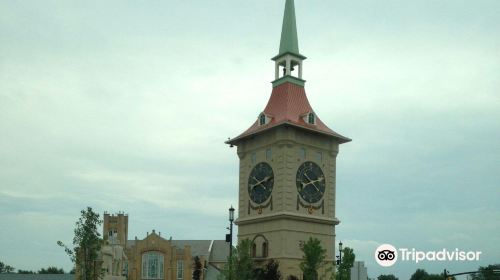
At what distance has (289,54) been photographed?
60875mm

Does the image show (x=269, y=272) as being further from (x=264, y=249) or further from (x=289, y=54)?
(x=289, y=54)

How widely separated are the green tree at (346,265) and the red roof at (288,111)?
11.6 meters

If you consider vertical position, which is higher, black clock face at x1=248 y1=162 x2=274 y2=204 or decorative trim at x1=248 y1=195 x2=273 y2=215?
black clock face at x1=248 y1=162 x2=274 y2=204

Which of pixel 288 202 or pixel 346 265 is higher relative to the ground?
pixel 288 202

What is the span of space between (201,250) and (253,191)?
156 feet

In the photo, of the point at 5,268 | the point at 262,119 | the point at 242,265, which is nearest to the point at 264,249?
the point at 242,265

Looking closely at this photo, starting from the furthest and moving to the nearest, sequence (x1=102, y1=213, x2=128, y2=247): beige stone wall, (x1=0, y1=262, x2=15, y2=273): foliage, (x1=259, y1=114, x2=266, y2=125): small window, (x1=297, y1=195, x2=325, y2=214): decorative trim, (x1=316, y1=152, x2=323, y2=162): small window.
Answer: (x1=0, y1=262, x2=15, y2=273): foliage
(x1=102, y1=213, x2=128, y2=247): beige stone wall
(x1=259, y1=114, x2=266, y2=125): small window
(x1=316, y1=152, x2=323, y2=162): small window
(x1=297, y1=195, x2=325, y2=214): decorative trim

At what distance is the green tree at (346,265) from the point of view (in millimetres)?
48031

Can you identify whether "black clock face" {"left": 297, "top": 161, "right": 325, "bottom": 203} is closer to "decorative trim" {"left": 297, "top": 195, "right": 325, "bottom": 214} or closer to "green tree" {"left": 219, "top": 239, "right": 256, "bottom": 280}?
"decorative trim" {"left": 297, "top": 195, "right": 325, "bottom": 214}

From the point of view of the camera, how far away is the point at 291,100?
58.8m

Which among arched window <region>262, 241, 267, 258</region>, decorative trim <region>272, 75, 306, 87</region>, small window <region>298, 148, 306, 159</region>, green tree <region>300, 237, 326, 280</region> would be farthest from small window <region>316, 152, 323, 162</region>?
green tree <region>300, 237, 326, 280</region>

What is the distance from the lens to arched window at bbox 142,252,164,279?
9262 cm

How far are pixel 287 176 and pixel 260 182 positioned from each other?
3.90 m

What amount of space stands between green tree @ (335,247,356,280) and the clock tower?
13.4ft
